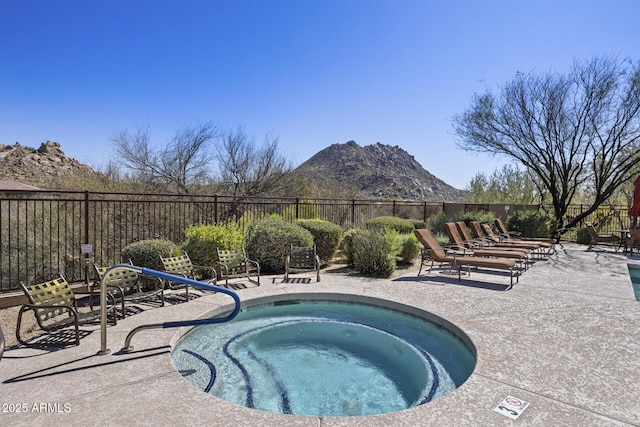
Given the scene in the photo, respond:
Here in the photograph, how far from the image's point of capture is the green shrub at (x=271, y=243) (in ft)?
27.6

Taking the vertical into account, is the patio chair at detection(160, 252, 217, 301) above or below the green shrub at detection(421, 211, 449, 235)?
below

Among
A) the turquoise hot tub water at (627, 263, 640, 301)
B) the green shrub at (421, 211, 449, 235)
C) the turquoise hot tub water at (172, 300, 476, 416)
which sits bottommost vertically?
the turquoise hot tub water at (172, 300, 476, 416)

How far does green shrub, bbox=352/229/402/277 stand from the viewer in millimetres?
8216

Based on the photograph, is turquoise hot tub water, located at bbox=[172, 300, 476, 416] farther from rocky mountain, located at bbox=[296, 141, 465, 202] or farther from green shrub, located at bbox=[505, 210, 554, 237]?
rocky mountain, located at bbox=[296, 141, 465, 202]

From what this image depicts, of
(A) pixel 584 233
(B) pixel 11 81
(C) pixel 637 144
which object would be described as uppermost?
(B) pixel 11 81

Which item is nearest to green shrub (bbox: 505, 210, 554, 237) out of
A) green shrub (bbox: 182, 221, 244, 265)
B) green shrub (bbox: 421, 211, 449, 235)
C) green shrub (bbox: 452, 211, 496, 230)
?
green shrub (bbox: 452, 211, 496, 230)

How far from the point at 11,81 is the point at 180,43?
6995 mm

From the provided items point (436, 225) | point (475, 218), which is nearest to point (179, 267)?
point (436, 225)

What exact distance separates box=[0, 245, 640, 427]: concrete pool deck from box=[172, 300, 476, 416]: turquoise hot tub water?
0.33 metres

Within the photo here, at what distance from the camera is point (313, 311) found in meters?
6.03

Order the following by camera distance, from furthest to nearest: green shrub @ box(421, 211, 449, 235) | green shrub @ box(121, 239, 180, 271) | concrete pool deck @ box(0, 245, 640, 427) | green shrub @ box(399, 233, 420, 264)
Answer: green shrub @ box(421, 211, 449, 235), green shrub @ box(399, 233, 420, 264), green shrub @ box(121, 239, 180, 271), concrete pool deck @ box(0, 245, 640, 427)

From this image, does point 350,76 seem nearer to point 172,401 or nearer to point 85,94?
point 85,94

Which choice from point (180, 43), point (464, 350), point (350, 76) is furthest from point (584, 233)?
point (180, 43)

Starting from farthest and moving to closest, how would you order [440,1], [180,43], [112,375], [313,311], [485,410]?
[180,43], [440,1], [313,311], [112,375], [485,410]
